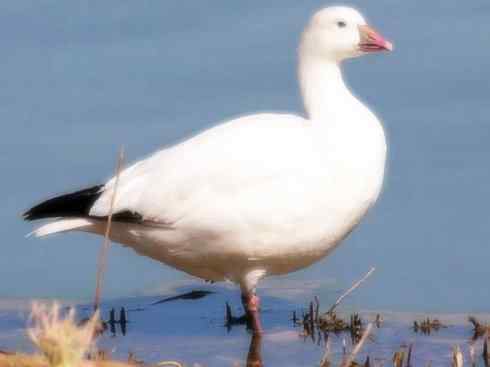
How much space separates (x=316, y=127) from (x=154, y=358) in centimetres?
184

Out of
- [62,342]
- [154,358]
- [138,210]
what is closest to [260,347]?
[154,358]

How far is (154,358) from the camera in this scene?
8984mm

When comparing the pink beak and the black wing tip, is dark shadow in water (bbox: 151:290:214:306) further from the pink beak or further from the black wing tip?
the pink beak

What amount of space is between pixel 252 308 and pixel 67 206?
1419 mm

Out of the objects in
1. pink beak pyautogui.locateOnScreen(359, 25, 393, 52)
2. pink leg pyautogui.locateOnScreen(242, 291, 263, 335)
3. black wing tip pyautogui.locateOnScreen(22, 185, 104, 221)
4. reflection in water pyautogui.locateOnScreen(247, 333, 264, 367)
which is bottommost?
reflection in water pyautogui.locateOnScreen(247, 333, 264, 367)

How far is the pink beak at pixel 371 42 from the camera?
9391 mm

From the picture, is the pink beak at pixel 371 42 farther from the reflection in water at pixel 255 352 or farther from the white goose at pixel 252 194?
the reflection in water at pixel 255 352

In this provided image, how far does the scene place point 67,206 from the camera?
9.02m

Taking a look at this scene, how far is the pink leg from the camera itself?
9.23 m

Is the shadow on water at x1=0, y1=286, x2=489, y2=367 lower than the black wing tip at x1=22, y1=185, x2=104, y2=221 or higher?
lower

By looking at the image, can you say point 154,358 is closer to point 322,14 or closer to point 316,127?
point 316,127

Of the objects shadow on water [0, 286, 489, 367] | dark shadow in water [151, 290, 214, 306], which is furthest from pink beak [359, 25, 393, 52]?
dark shadow in water [151, 290, 214, 306]

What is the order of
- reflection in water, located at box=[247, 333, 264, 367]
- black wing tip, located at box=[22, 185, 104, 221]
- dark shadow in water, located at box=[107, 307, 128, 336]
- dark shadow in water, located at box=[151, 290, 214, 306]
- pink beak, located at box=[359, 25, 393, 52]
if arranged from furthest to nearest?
dark shadow in water, located at box=[151, 290, 214, 306], dark shadow in water, located at box=[107, 307, 128, 336], pink beak, located at box=[359, 25, 393, 52], black wing tip, located at box=[22, 185, 104, 221], reflection in water, located at box=[247, 333, 264, 367]

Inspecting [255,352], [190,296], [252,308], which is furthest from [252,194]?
[190,296]
